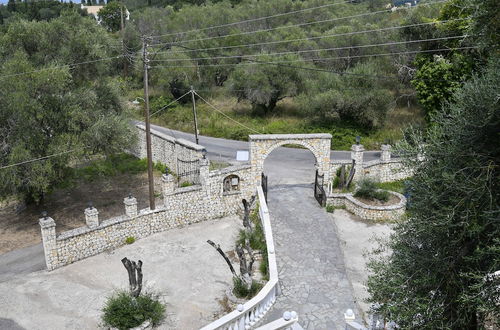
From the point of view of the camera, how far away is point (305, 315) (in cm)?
1244

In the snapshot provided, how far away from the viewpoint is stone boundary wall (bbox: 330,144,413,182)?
2231cm

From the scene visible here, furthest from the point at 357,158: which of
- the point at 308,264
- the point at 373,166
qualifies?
the point at 308,264

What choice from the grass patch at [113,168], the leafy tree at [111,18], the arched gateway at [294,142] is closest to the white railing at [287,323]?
the arched gateway at [294,142]

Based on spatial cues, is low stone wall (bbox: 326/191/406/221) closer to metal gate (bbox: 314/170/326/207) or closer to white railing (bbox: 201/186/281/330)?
metal gate (bbox: 314/170/326/207)

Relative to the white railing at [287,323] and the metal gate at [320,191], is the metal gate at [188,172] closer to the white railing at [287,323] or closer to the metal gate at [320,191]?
the metal gate at [320,191]

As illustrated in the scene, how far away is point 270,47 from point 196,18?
1358 cm

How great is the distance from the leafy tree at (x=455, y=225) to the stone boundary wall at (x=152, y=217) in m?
12.5

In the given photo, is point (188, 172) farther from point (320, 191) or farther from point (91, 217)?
point (320, 191)

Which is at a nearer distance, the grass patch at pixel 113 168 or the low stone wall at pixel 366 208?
the low stone wall at pixel 366 208

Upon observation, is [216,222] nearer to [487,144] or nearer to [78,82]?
[78,82]

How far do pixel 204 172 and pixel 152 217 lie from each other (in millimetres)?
3122

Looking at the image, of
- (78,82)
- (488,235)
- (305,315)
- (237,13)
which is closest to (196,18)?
(237,13)

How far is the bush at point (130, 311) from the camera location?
12719 millimetres

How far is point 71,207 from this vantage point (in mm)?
22781
